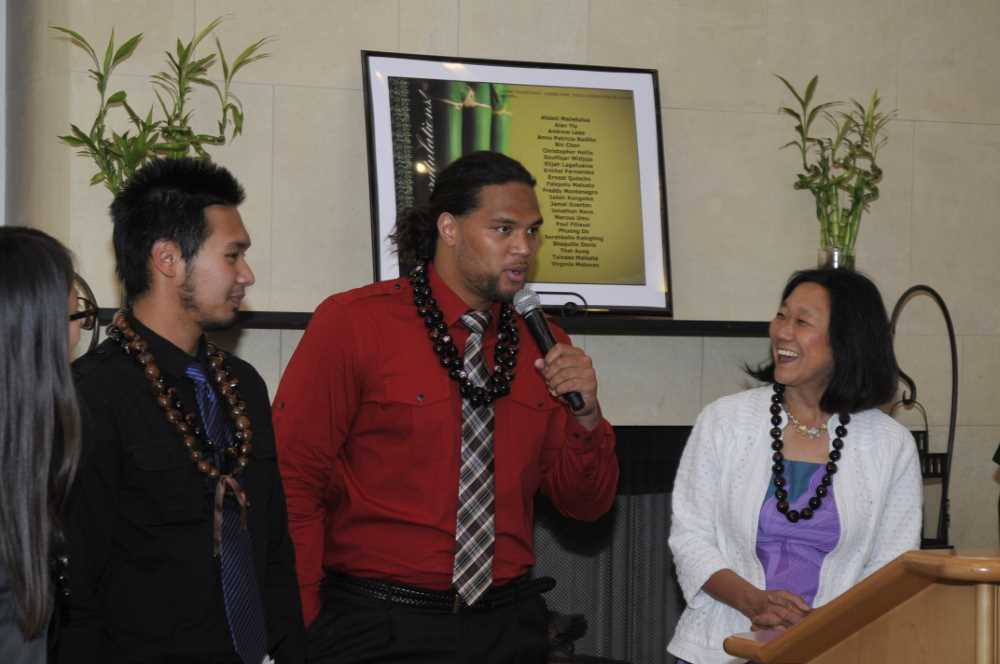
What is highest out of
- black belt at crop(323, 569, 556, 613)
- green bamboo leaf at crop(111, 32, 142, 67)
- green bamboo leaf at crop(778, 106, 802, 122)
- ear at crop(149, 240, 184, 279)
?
green bamboo leaf at crop(111, 32, 142, 67)

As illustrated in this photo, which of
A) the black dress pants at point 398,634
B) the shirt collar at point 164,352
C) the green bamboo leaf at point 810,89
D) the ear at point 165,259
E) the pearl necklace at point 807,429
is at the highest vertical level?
the green bamboo leaf at point 810,89

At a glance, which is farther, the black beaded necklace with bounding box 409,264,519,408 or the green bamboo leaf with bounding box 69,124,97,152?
the green bamboo leaf with bounding box 69,124,97,152

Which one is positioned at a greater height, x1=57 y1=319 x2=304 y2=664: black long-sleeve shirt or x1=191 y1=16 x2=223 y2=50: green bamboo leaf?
x1=191 y1=16 x2=223 y2=50: green bamboo leaf

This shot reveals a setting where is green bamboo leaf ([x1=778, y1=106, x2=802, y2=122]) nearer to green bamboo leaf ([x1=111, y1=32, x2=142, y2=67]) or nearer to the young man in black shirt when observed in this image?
green bamboo leaf ([x1=111, y1=32, x2=142, y2=67])

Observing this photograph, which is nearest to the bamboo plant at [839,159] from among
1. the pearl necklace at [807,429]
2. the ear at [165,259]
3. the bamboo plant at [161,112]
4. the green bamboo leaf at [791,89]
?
the green bamboo leaf at [791,89]

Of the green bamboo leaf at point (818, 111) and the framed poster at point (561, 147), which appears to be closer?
the framed poster at point (561, 147)

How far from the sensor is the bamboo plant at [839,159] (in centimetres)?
412

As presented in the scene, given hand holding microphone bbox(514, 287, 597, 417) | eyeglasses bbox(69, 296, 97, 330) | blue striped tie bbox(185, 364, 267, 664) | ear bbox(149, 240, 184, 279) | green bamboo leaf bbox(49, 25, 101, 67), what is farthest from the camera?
green bamboo leaf bbox(49, 25, 101, 67)

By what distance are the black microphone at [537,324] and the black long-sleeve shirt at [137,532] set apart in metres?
0.80

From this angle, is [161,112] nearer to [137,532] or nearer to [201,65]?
[201,65]

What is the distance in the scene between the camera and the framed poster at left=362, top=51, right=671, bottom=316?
12.4 feet

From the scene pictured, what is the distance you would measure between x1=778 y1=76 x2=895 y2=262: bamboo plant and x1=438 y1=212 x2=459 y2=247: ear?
5.14ft

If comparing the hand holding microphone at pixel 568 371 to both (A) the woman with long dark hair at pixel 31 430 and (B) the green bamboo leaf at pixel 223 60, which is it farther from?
(B) the green bamboo leaf at pixel 223 60

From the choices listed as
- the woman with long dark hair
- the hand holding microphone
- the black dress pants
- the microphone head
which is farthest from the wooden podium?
the woman with long dark hair
